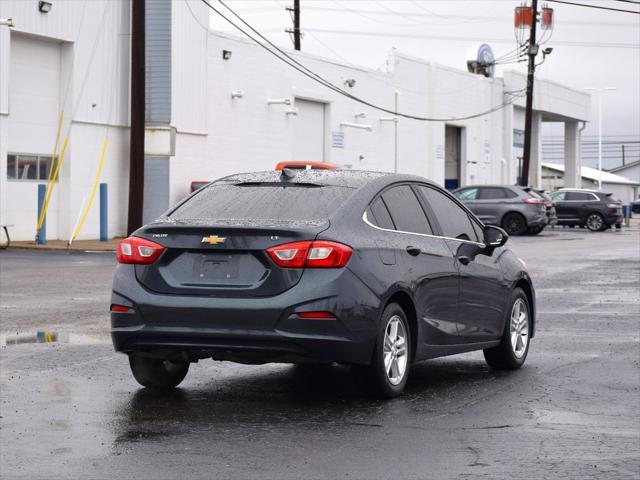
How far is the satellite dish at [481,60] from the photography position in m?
65.7

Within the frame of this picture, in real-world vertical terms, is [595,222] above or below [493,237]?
below

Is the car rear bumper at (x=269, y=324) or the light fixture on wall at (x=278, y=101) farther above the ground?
the light fixture on wall at (x=278, y=101)

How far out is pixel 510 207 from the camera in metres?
40.8

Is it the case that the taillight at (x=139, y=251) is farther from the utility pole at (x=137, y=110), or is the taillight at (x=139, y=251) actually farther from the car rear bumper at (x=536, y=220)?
the car rear bumper at (x=536, y=220)

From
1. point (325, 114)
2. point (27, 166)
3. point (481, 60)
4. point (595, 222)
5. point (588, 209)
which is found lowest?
point (595, 222)

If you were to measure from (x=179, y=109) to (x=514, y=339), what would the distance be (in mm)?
27496

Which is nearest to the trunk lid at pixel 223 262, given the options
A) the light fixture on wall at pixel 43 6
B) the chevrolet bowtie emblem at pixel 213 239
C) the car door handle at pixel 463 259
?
the chevrolet bowtie emblem at pixel 213 239

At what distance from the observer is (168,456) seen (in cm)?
676

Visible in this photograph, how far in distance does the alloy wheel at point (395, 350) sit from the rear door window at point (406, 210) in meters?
0.78

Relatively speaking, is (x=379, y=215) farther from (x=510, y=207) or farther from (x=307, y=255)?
(x=510, y=207)

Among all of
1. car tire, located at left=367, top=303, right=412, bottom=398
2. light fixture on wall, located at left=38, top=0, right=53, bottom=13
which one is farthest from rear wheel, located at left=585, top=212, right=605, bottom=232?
car tire, located at left=367, top=303, right=412, bottom=398

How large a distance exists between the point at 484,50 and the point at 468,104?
5.10 metres

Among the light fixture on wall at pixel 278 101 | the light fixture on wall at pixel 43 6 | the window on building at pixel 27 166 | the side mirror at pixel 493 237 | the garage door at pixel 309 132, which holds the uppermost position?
the light fixture on wall at pixel 43 6

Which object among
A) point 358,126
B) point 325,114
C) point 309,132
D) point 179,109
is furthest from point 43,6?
point 358,126
